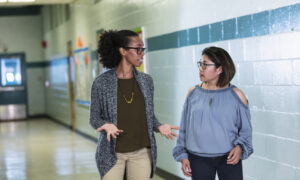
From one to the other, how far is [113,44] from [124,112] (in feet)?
1.34

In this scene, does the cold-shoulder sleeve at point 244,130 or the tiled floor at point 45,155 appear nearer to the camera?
the cold-shoulder sleeve at point 244,130

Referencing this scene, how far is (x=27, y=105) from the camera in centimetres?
1589

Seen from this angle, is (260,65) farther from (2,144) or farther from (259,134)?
(2,144)

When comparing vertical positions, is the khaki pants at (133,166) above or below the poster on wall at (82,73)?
below

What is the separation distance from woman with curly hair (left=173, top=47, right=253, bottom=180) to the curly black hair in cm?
48

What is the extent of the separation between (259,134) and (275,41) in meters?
0.75

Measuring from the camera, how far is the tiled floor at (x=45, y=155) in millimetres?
6648

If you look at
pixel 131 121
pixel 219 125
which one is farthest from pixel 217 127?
pixel 131 121

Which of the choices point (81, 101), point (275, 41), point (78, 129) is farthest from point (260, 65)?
point (78, 129)

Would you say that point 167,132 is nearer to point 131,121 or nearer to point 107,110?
point 131,121

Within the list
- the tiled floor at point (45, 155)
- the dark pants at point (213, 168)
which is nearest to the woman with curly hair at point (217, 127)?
the dark pants at point (213, 168)

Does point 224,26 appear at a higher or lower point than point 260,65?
higher

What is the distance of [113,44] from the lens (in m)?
2.82

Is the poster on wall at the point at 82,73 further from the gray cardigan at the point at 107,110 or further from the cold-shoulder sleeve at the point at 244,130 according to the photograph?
the cold-shoulder sleeve at the point at 244,130
